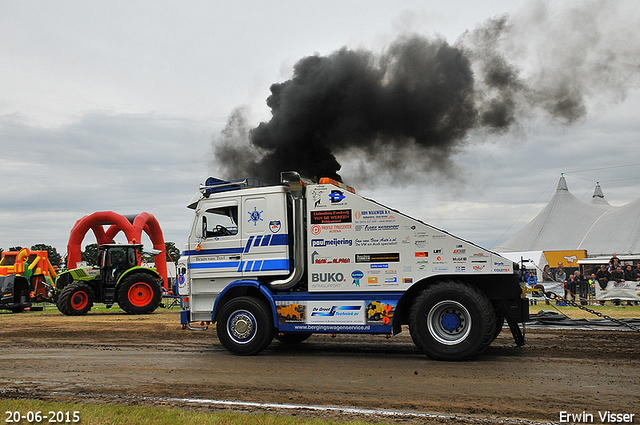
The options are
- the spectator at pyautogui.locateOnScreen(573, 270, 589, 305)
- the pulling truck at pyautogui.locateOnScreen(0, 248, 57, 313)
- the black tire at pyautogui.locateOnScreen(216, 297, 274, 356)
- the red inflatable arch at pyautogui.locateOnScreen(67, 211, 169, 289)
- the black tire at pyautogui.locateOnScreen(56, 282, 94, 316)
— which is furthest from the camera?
the red inflatable arch at pyautogui.locateOnScreen(67, 211, 169, 289)

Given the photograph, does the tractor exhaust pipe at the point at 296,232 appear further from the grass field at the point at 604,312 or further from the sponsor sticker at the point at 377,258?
the grass field at the point at 604,312

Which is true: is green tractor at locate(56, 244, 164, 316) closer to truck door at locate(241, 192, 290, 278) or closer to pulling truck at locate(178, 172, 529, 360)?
pulling truck at locate(178, 172, 529, 360)

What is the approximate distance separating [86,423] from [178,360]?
12.0 ft

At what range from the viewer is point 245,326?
8750mm

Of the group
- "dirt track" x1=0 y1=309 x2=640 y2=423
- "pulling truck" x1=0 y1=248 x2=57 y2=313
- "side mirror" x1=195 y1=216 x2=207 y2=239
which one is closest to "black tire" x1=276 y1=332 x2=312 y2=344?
"dirt track" x1=0 y1=309 x2=640 y2=423

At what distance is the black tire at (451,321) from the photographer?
7527 millimetres

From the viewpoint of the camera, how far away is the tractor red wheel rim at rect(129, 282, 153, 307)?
18053 mm

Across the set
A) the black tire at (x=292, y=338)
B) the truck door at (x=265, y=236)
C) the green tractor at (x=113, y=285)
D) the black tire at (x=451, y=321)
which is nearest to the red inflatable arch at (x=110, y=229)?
the green tractor at (x=113, y=285)

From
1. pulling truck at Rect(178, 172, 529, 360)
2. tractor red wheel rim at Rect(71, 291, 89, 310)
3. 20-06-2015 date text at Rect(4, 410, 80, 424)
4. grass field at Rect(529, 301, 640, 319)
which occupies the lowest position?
grass field at Rect(529, 301, 640, 319)

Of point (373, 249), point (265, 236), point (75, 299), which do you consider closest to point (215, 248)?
point (265, 236)

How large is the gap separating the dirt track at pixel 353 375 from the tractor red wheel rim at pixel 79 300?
7.49m

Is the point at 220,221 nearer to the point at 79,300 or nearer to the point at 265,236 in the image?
the point at 265,236

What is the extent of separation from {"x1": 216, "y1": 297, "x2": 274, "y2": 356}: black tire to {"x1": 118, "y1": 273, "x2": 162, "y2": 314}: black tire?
10.1 meters

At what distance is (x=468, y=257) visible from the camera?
780 cm
